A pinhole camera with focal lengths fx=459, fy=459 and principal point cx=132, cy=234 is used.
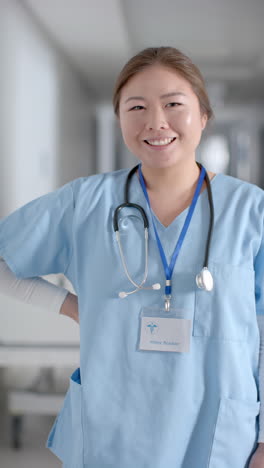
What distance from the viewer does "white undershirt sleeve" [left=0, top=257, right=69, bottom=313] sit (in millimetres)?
971

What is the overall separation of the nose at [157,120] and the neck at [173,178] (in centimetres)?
10

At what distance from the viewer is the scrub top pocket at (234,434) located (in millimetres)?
819

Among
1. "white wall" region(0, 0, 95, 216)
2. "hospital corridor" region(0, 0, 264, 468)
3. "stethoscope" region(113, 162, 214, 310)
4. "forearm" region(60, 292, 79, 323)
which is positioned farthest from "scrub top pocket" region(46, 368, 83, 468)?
"white wall" region(0, 0, 95, 216)

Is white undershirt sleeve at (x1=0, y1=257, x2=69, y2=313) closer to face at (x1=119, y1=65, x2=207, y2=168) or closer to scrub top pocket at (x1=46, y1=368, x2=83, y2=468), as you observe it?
scrub top pocket at (x1=46, y1=368, x2=83, y2=468)

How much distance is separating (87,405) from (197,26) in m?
2.42

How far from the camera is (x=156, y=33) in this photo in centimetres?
274

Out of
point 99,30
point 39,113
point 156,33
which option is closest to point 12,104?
point 39,113

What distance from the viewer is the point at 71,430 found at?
3.09 ft

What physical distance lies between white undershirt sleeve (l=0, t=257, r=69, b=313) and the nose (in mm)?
407

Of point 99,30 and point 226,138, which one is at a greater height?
point 99,30

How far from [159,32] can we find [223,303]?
231cm

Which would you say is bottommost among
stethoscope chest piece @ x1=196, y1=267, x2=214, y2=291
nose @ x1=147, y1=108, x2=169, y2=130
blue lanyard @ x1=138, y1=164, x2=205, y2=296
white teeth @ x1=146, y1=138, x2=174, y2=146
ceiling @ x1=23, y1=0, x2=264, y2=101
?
stethoscope chest piece @ x1=196, y1=267, x2=214, y2=291

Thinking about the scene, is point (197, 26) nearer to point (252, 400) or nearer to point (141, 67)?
point (141, 67)

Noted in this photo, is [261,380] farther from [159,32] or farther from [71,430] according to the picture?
[159,32]
